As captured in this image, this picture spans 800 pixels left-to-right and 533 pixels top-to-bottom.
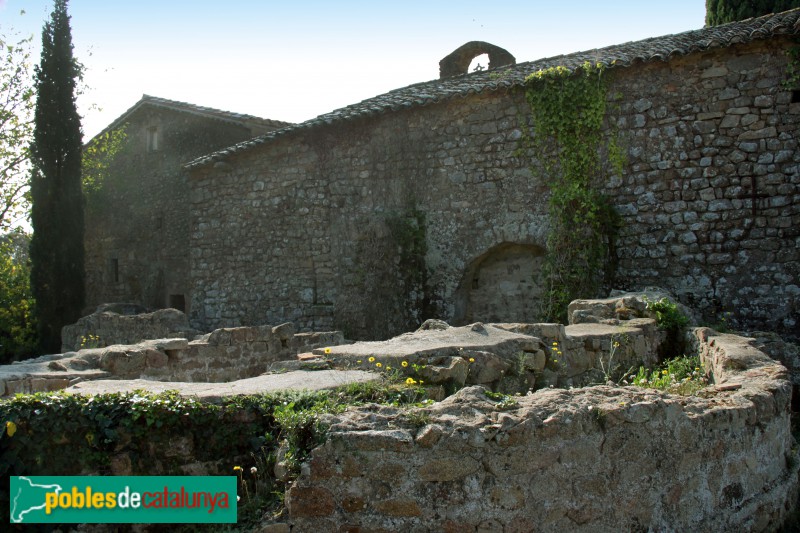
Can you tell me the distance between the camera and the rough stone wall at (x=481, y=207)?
11.2m

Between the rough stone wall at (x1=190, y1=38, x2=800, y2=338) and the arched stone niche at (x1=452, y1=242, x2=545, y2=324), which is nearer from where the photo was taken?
the rough stone wall at (x1=190, y1=38, x2=800, y2=338)

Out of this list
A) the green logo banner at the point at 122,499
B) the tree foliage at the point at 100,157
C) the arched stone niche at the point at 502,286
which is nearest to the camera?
the green logo banner at the point at 122,499

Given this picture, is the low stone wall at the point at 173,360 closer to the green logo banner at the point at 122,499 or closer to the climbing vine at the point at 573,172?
the green logo banner at the point at 122,499

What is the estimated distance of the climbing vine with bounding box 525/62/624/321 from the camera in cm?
1218

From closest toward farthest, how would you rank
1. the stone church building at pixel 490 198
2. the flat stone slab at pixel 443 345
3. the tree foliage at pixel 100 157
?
the flat stone slab at pixel 443 345, the stone church building at pixel 490 198, the tree foliage at pixel 100 157

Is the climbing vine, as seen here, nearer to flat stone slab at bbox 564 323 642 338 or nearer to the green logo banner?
flat stone slab at bbox 564 323 642 338

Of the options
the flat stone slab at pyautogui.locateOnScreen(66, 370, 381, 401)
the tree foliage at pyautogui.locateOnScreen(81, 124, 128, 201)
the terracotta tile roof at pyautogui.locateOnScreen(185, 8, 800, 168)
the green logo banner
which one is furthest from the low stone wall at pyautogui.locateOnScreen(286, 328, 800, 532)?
the tree foliage at pyautogui.locateOnScreen(81, 124, 128, 201)

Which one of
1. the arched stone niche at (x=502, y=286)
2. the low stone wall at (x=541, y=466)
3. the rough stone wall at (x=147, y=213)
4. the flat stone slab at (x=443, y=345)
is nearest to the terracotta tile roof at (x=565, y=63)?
the arched stone niche at (x=502, y=286)

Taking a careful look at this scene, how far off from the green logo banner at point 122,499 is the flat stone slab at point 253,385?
634 millimetres

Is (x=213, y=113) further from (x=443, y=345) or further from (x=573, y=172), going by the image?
(x=443, y=345)

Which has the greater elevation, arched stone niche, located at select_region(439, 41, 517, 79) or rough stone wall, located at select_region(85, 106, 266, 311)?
arched stone niche, located at select_region(439, 41, 517, 79)

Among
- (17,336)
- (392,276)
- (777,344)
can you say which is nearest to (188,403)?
(777,344)

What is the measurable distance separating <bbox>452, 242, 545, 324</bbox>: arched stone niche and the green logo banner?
9.43m

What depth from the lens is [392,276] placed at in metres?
14.2
